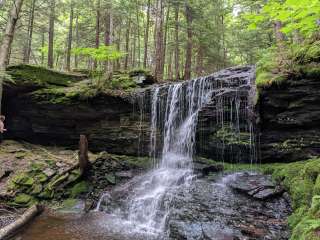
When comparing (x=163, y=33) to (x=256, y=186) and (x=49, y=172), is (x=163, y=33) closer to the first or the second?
(x=49, y=172)

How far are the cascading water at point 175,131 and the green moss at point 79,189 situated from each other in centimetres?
98

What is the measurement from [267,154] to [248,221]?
408cm

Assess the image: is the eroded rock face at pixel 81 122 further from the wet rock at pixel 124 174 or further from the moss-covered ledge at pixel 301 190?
the moss-covered ledge at pixel 301 190

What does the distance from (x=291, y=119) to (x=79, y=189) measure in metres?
7.31

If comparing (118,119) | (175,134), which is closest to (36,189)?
(118,119)

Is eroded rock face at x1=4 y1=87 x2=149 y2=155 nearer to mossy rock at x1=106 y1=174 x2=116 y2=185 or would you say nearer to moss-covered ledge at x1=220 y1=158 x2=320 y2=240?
mossy rock at x1=106 y1=174 x2=116 y2=185

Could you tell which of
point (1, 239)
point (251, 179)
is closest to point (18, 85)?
point (1, 239)

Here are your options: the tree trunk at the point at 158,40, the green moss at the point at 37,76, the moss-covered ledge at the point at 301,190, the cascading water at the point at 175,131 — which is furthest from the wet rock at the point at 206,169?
the green moss at the point at 37,76

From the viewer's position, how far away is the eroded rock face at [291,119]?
9344 millimetres

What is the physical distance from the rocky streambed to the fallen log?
179 millimetres

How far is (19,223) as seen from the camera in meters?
7.21

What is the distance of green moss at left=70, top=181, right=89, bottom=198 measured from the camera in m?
9.99

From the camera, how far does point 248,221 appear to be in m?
6.81

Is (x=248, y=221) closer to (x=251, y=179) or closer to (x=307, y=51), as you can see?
(x=251, y=179)
